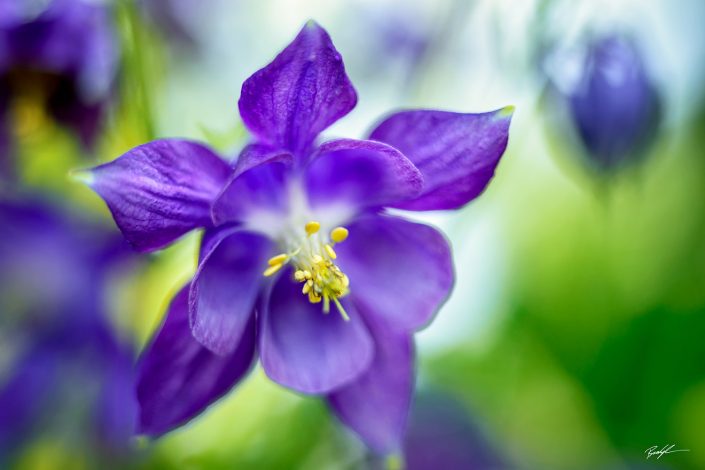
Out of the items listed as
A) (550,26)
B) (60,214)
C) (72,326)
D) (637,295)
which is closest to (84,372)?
(72,326)

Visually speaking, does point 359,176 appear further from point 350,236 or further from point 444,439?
point 444,439

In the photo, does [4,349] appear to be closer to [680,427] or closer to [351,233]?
[351,233]

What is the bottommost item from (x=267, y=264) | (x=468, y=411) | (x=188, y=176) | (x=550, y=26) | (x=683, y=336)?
(x=468, y=411)

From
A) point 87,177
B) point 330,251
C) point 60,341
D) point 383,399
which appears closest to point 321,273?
point 330,251

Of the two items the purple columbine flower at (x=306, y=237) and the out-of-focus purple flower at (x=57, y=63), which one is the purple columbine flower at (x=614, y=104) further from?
the out-of-focus purple flower at (x=57, y=63)

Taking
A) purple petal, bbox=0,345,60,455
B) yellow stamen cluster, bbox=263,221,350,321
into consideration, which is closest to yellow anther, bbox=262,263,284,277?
yellow stamen cluster, bbox=263,221,350,321
